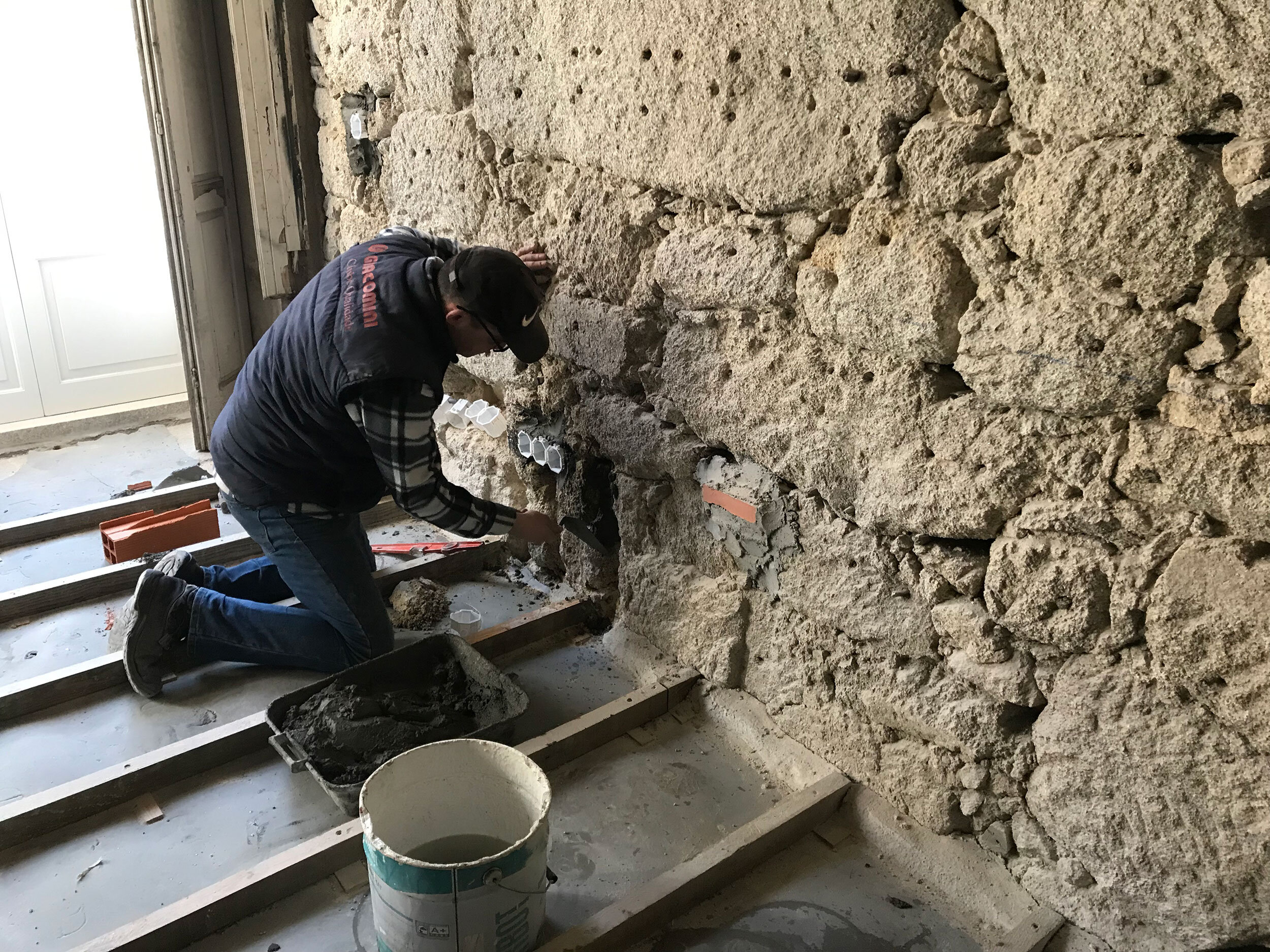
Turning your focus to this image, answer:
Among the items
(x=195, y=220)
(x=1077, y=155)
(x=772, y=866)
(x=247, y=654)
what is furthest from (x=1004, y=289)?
(x=195, y=220)

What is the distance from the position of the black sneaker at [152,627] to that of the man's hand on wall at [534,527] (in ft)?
2.78

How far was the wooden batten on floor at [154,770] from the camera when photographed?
180cm

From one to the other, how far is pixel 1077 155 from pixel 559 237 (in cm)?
134

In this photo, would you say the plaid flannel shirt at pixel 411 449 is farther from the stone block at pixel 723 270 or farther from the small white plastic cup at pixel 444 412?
the small white plastic cup at pixel 444 412

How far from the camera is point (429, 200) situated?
2.84 metres

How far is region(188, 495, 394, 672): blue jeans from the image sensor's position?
2264mm

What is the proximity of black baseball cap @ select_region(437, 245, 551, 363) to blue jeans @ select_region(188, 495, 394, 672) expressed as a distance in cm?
69

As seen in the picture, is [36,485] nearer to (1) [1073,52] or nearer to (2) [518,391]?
(2) [518,391]

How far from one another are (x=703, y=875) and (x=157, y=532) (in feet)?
6.79

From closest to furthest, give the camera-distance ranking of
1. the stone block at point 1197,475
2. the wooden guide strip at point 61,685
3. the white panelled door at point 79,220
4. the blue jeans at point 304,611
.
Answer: the stone block at point 1197,475 < the wooden guide strip at point 61,685 < the blue jeans at point 304,611 < the white panelled door at point 79,220

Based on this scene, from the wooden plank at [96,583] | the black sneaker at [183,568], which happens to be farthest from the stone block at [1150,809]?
the wooden plank at [96,583]

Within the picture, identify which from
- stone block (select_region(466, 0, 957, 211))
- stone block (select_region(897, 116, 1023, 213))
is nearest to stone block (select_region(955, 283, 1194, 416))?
stone block (select_region(897, 116, 1023, 213))

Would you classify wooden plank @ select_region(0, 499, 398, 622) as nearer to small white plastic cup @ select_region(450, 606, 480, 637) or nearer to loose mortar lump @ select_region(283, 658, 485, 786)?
small white plastic cup @ select_region(450, 606, 480, 637)

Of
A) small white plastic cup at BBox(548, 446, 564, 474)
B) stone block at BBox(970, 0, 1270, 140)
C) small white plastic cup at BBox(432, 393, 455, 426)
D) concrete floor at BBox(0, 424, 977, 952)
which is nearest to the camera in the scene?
stone block at BBox(970, 0, 1270, 140)
